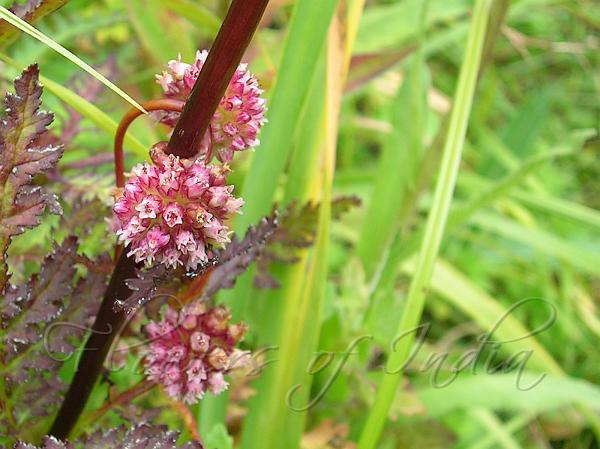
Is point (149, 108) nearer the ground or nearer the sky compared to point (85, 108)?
nearer the ground

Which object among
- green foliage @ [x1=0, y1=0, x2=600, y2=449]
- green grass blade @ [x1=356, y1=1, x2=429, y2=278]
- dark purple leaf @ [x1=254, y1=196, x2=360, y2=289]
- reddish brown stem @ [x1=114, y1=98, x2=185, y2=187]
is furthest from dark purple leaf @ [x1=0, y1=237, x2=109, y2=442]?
green grass blade @ [x1=356, y1=1, x2=429, y2=278]

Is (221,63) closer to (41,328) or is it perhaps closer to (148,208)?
(148,208)

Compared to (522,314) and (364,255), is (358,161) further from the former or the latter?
(364,255)

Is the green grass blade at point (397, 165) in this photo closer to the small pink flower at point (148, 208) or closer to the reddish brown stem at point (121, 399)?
the reddish brown stem at point (121, 399)

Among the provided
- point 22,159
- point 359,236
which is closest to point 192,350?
point 22,159

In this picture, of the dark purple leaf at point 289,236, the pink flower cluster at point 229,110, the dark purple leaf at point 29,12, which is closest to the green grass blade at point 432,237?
the dark purple leaf at point 289,236

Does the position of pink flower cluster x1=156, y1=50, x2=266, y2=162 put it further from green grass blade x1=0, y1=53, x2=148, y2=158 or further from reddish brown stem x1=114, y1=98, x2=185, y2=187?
green grass blade x1=0, y1=53, x2=148, y2=158
